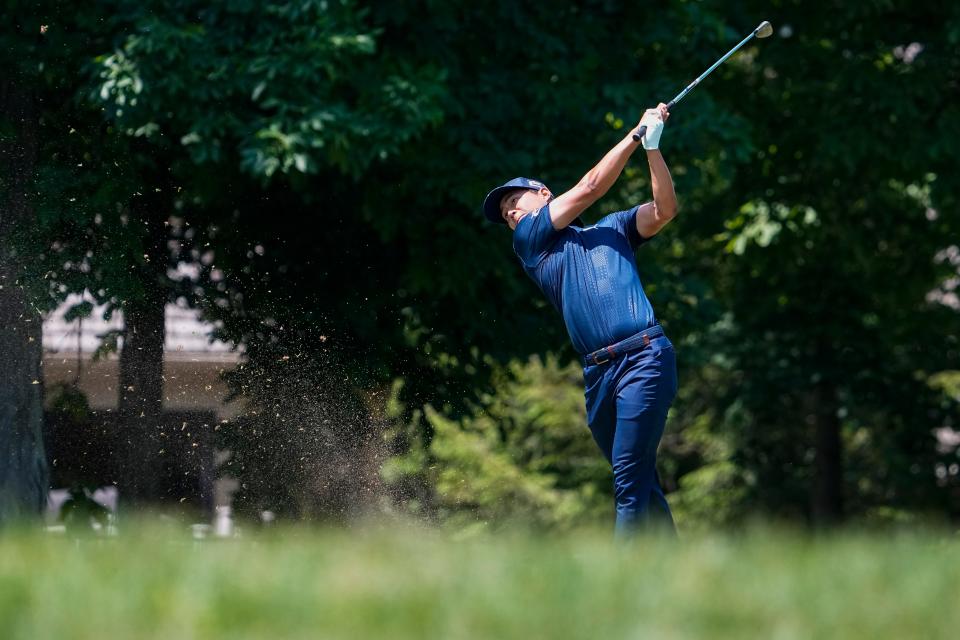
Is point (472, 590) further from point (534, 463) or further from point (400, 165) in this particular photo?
point (534, 463)

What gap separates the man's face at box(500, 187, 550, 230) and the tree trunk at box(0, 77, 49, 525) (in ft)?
17.5

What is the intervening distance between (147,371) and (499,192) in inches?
240

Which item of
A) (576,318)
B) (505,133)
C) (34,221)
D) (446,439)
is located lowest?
(446,439)

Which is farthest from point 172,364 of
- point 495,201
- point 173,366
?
point 495,201

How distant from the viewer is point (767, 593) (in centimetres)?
323

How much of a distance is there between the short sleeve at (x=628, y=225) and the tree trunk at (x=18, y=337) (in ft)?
19.7

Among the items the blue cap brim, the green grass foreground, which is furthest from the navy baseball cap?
the green grass foreground

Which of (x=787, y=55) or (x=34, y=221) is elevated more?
(x=787, y=55)

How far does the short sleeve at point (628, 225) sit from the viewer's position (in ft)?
22.3

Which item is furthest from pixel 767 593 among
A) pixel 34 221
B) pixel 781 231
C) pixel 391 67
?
pixel 781 231

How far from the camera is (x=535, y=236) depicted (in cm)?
688

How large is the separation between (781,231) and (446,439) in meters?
10.7

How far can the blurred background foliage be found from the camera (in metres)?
10.6

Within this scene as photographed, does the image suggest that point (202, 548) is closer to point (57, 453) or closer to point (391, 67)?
point (391, 67)
